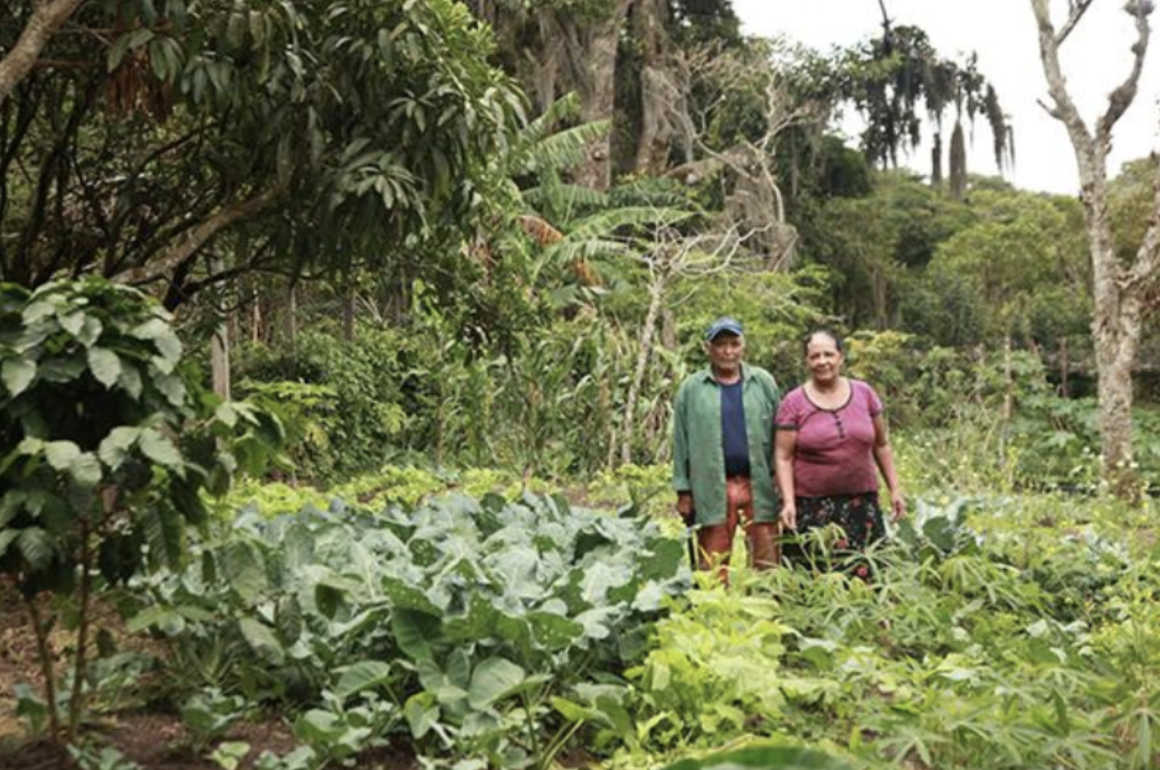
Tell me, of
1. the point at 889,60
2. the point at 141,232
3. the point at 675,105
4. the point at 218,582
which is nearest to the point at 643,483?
the point at 141,232

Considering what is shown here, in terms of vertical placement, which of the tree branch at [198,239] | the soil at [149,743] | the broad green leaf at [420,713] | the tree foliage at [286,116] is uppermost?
the tree foliage at [286,116]

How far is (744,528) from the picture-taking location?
5113 mm

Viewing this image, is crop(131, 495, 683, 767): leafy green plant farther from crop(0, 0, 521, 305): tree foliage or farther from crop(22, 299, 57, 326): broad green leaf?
crop(0, 0, 521, 305): tree foliage

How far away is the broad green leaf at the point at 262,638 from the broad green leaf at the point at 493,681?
0.52 meters

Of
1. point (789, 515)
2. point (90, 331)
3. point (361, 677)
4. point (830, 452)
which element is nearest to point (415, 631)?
point (361, 677)

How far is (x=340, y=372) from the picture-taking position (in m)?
12.6

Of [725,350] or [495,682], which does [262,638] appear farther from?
[725,350]

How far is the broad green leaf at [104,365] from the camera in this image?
2428mm

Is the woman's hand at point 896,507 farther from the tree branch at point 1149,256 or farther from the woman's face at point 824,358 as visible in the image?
the tree branch at point 1149,256

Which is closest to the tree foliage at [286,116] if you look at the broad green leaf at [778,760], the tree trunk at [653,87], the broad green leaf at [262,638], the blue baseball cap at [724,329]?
the blue baseball cap at [724,329]

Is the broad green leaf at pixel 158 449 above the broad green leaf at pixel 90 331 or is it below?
below

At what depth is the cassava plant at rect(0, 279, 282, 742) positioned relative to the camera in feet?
7.98

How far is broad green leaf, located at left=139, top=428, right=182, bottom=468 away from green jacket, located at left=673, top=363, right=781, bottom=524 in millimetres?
2960

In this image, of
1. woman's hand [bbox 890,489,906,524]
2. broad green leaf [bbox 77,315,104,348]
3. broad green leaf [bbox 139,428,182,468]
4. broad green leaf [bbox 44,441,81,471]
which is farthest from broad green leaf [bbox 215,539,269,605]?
woman's hand [bbox 890,489,906,524]
